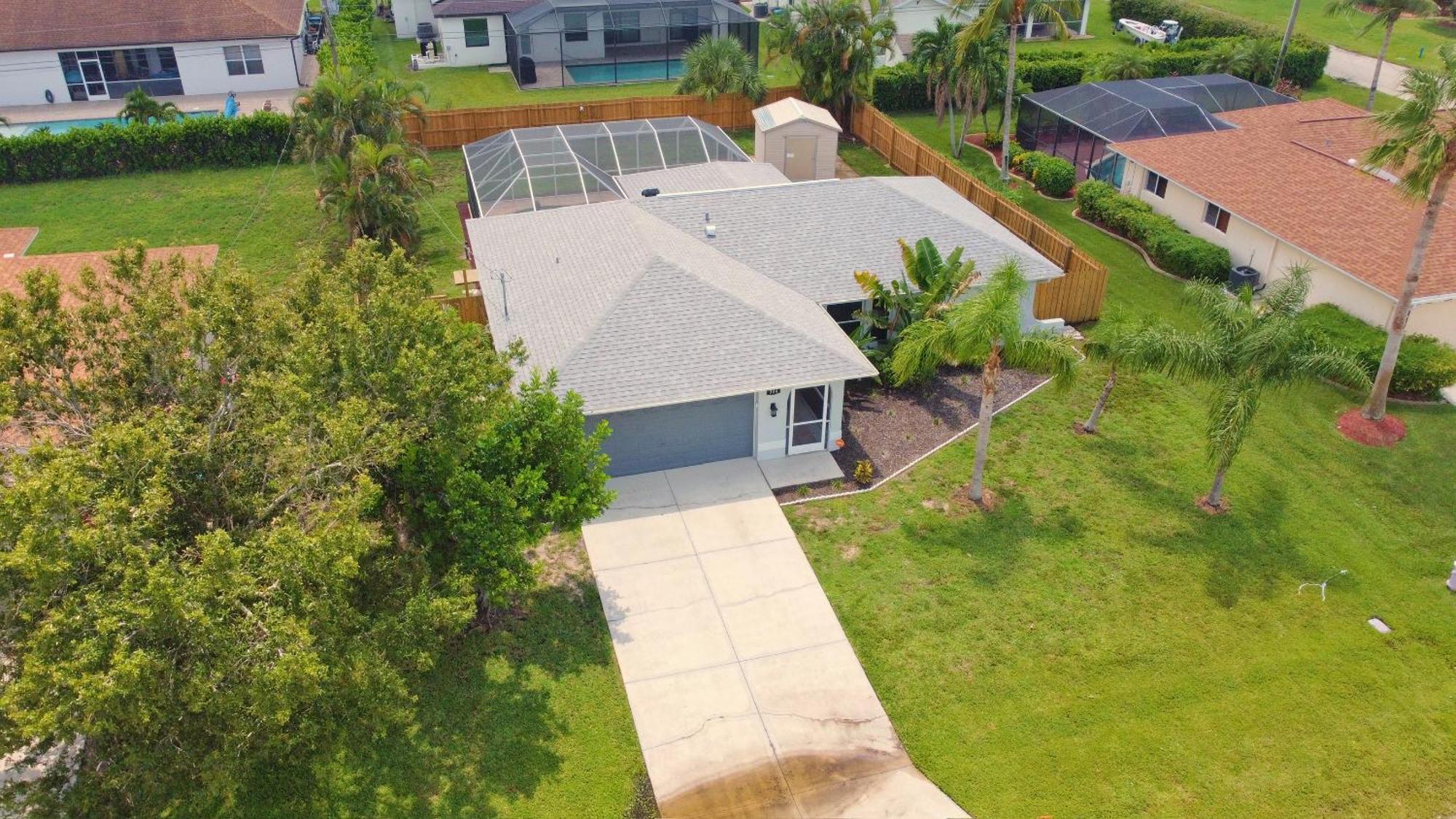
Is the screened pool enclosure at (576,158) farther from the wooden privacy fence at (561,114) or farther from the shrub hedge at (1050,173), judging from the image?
the shrub hedge at (1050,173)

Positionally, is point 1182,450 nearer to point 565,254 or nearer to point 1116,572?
point 1116,572

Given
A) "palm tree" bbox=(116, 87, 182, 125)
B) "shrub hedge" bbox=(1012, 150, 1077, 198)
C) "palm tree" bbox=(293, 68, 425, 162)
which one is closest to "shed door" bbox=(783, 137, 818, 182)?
"shrub hedge" bbox=(1012, 150, 1077, 198)

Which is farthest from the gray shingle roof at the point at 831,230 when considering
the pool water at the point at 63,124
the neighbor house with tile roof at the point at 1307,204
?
the pool water at the point at 63,124

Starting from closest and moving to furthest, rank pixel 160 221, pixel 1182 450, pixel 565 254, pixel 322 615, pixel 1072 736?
pixel 322 615, pixel 1072 736, pixel 1182 450, pixel 565 254, pixel 160 221

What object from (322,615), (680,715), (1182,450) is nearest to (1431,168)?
(1182,450)

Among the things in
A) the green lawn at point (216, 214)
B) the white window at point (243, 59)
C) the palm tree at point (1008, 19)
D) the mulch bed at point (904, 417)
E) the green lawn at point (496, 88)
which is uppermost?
the palm tree at point (1008, 19)

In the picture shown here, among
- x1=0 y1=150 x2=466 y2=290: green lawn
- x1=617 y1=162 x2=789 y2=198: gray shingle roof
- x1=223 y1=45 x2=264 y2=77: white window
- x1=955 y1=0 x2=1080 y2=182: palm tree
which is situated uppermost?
x1=955 y1=0 x2=1080 y2=182: palm tree

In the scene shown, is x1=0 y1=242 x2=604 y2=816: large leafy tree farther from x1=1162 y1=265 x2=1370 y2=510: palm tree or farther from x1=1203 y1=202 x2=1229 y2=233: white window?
x1=1203 y1=202 x2=1229 y2=233: white window
